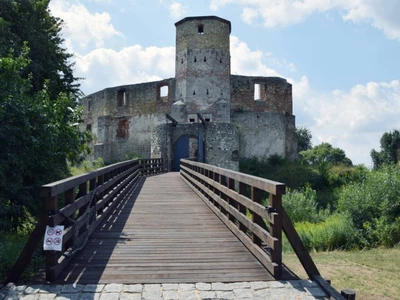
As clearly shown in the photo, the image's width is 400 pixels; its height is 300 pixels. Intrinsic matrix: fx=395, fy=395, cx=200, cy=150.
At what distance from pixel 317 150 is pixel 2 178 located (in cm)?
3761

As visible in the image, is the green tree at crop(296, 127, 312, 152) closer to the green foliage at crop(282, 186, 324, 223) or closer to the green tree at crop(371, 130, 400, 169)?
the green tree at crop(371, 130, 400, 169)

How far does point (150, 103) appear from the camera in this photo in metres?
30.0

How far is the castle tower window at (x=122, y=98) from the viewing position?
31281 mm

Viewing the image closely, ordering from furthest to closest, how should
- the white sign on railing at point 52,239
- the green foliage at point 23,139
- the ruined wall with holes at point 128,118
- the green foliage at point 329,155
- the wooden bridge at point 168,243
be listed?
the green foliage at point 329,155, the ruined wall with holes at point 128,118, the green foliage at point 23,139, the wooden bridge at point 168,243, the white sign on railing at point 52,239

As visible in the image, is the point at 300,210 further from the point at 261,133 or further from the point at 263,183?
the point at 261,133

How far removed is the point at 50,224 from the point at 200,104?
2317cm

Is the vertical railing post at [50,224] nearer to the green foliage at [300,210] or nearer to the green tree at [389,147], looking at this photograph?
the green foliage at [300,210]

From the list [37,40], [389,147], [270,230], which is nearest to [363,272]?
[270,230]

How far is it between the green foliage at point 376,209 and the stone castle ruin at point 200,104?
10.3 metres

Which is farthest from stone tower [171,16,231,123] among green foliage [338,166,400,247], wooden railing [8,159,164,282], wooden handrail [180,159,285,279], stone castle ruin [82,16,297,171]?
wooden railing [8,159,164,282]

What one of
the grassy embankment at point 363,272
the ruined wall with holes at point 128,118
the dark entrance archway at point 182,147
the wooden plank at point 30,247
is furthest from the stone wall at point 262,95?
the wooden plank at point 30,247

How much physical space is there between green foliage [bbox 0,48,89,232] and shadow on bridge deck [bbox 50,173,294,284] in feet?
6.29

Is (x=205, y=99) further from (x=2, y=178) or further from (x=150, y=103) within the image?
(x=2, y=178)

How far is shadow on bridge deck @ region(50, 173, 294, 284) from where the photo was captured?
3705 millimetres
